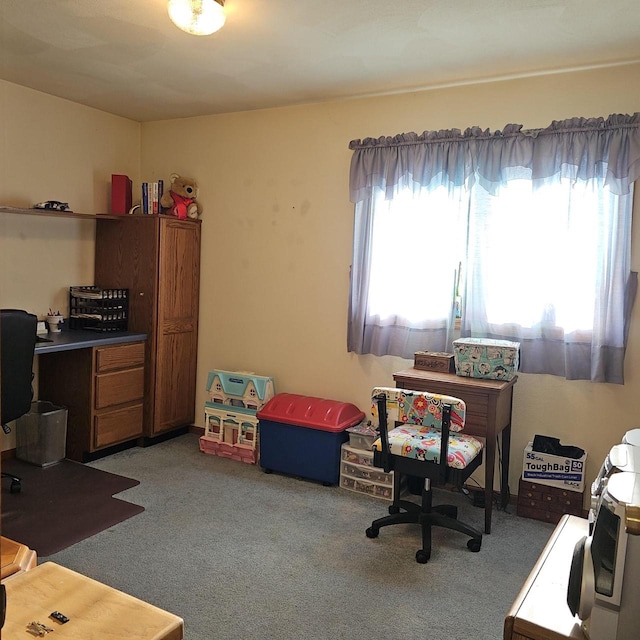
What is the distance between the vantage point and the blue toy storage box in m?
3.79

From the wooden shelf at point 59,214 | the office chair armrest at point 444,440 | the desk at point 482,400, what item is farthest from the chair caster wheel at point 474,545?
the wooden shelf at point 59,214

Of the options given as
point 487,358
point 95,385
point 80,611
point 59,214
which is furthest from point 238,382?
point 80,611

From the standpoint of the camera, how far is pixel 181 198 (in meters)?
4.57

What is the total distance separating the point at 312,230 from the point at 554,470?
2.19 m

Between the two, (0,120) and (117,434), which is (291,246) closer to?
(117,434)

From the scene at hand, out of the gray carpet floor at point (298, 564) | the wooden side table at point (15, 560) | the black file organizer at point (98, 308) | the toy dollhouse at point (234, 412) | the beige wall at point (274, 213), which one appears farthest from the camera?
the black file organizer at point (98, 308)

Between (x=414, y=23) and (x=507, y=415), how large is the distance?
7.02ft

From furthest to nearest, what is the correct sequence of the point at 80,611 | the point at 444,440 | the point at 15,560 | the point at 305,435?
1. the point at 305,435
2. the point at 444,440
3. the point at 15,560
4. the point at 80,611

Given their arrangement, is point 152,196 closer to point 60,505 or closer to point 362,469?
point 60,505

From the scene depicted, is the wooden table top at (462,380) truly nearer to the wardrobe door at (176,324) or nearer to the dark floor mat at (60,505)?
the dark floor mat at (60,505)

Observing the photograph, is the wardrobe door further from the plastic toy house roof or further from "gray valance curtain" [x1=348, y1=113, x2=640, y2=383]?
"gray valance curtain" [x1=348, y1=113, x2=640, y2=383]

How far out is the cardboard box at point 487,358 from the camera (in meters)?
3.27

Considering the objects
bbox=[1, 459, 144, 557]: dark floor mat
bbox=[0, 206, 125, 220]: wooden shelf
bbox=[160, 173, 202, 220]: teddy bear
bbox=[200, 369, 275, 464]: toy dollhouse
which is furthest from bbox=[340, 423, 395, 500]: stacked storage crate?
bbox=[0, 206, 125, 220]: wooden shelf

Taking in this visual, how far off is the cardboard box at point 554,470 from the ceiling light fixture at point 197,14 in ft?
8.96
